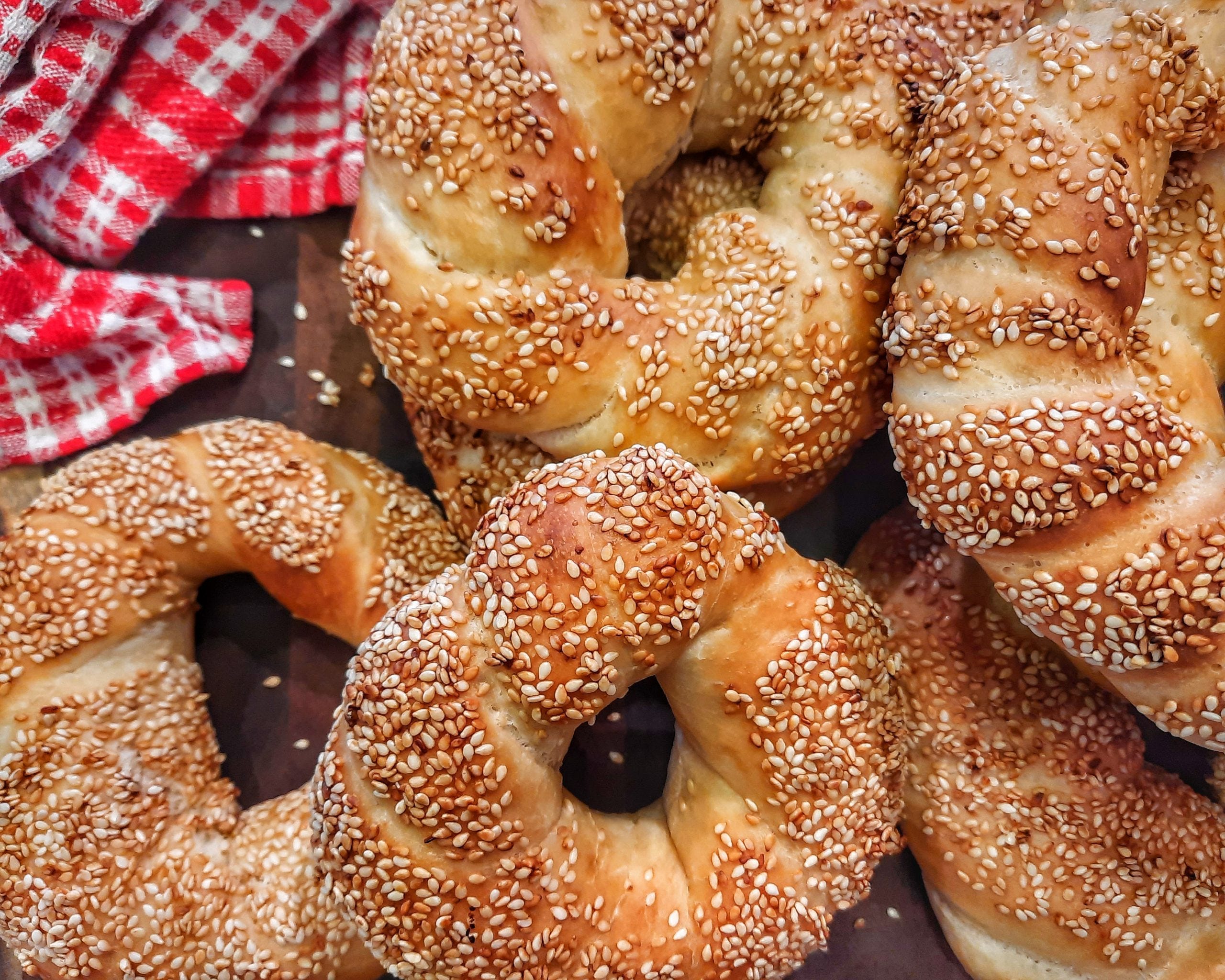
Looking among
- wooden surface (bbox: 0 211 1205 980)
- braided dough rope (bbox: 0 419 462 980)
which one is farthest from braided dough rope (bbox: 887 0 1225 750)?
braided dough rope (bbox: 0 419 462 980)

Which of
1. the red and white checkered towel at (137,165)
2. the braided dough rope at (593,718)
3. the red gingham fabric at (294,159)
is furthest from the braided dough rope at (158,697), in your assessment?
the red gingham fabric at (294,159)

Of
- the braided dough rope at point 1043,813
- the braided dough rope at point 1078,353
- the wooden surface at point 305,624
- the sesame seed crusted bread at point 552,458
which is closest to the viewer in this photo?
the braided dough rope at point 1078,353

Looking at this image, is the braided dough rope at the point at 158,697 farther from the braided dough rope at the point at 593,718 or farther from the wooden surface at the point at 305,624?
the braided dough rope at the point at 593,718

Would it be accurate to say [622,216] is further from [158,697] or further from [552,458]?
[158,697]

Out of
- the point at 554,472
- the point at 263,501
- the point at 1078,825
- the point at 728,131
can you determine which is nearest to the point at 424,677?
the point at 554,472

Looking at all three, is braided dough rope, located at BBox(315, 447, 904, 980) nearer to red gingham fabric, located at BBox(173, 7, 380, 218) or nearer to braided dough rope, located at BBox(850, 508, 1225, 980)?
braided dough rope, located at BBox(850, 508, 1225, 980)

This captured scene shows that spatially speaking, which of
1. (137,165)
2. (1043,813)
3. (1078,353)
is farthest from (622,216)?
(1043,813)
